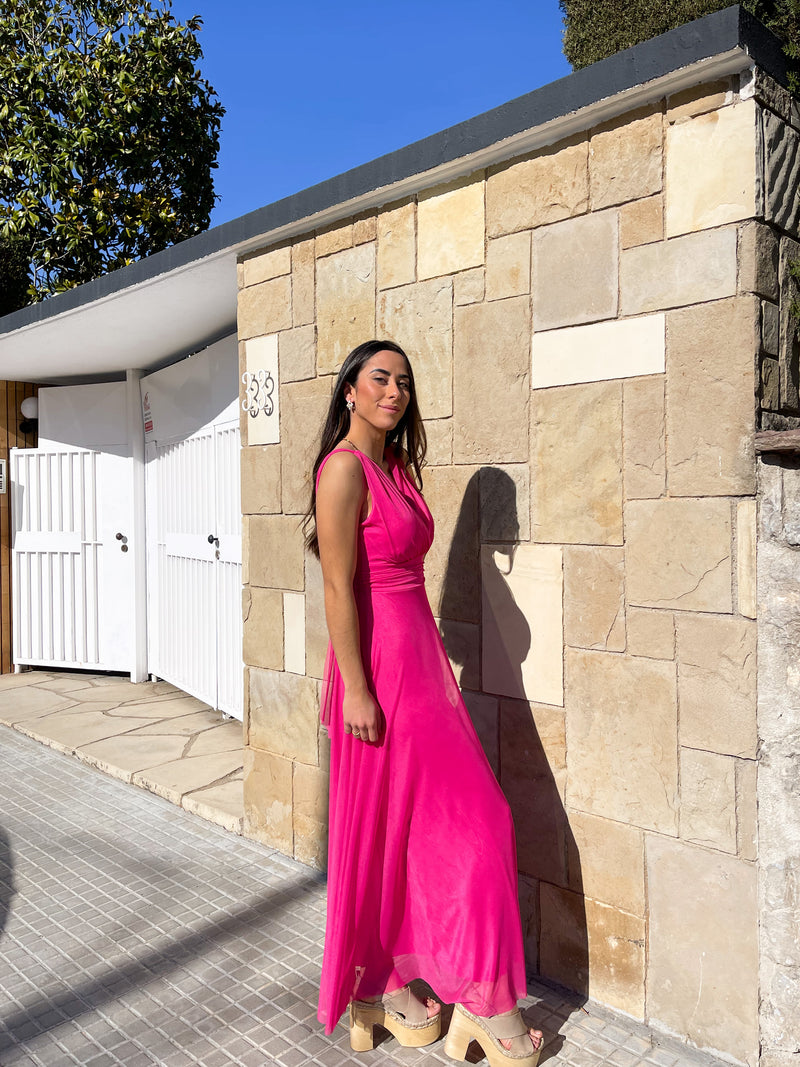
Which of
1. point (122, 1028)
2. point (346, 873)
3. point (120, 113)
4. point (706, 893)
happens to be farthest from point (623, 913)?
point (120, 113)

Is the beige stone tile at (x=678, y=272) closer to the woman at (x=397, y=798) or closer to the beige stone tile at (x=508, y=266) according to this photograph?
the beige stone tile at (x=508, y=266)

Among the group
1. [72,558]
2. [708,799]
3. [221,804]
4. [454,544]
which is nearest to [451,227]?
[454,544]

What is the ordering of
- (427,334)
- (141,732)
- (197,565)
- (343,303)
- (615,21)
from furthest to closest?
(615,21), (197,565), (141,732), (343,303), (427,334)

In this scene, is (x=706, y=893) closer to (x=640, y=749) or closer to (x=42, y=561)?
(x=640, y=749)

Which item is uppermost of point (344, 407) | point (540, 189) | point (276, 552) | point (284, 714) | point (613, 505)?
point (540, 189)

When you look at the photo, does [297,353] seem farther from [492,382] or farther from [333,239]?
[492,382]

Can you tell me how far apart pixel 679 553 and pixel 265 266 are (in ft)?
7.35

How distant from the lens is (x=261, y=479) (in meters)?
3.66

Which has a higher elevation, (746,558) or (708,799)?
(746,558)

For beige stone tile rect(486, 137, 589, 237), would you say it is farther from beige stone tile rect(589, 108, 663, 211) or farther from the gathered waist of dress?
the gathered waist of dress

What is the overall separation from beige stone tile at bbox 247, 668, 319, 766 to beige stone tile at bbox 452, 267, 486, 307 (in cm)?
161

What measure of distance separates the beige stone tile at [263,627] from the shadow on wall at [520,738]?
1.01m

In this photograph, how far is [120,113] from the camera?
11.6m

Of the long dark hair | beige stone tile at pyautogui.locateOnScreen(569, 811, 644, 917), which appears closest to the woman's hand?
the long dark hair
